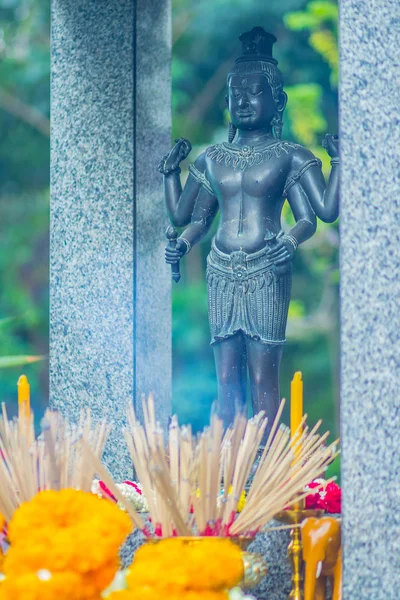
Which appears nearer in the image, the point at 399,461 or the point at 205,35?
the point at 399,461

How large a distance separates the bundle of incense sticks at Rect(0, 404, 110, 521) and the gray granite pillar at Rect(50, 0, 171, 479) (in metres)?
1.50

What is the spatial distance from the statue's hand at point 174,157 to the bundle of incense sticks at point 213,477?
75.2 inches

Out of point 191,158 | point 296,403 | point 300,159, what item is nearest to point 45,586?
point 296,403

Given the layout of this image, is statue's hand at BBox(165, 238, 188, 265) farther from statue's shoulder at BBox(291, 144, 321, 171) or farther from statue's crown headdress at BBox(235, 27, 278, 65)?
statue's crown headdress at BBox(235, 27, 278, 65)

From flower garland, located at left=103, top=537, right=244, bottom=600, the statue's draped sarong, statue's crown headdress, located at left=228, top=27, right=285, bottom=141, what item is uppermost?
statue's crown headdress, located at left=228, top=27, right=285, bottom=141

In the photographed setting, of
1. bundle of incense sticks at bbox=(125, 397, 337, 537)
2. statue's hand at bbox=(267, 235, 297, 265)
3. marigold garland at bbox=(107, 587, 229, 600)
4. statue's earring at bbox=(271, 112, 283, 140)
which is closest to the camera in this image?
marigold garland at bbox=(107, 587, 229, 600)

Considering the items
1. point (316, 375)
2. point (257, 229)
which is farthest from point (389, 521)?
point (316, 375)

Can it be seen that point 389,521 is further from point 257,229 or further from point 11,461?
point 257,229

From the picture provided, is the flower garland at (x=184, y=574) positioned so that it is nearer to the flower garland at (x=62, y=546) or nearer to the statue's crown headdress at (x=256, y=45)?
the flower garland at (x=62, y=546)

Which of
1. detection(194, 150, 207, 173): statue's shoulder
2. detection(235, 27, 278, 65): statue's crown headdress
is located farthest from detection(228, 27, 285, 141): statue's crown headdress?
detection(194, 150, 207, 173): statue's shoulder

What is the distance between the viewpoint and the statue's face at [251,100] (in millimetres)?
5156

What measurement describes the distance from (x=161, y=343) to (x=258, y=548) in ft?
5.40

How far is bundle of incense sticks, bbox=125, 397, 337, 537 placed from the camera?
11.4 ft

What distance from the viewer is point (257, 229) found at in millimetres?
5039
